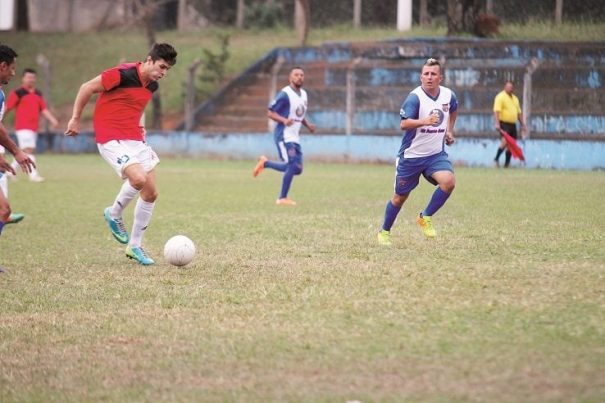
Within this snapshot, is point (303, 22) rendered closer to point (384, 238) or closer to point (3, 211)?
point (384, 238)

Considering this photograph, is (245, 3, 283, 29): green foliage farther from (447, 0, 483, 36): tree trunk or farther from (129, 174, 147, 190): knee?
(129, 174, 147, 190): knee

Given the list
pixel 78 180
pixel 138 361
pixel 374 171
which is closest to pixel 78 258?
pixel 138 361

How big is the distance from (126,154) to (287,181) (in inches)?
279

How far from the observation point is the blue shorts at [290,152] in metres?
17.6

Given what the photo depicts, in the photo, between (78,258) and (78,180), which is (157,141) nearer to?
(78,180)

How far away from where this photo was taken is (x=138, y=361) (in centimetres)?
620

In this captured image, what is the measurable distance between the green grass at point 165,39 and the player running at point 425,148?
72.2 feet

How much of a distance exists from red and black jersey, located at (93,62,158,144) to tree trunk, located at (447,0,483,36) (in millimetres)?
24615

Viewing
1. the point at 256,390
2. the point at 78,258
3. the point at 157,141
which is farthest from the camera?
the point at 157,141

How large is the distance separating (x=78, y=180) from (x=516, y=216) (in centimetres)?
1104

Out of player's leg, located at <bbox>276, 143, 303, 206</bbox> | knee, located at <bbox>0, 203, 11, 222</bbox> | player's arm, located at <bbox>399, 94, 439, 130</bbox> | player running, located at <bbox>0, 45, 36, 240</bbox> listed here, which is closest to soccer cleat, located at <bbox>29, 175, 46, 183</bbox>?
player's leg, located at <bbox>276, 143, 303, 206</bbox>

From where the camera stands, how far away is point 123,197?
10539 mm

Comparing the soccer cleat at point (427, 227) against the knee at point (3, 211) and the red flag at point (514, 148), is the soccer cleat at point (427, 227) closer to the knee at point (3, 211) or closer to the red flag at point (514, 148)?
the knee at point (3, 211)

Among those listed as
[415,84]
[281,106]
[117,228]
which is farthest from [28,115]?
[117,228]
